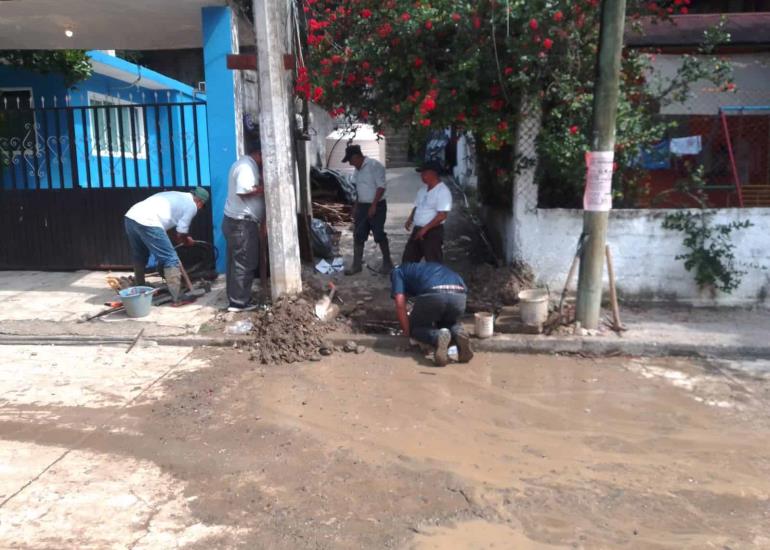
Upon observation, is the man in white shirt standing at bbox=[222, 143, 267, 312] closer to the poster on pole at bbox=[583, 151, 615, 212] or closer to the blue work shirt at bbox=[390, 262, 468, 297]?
the blue work shirt at bbox=[390, 262, 468, 297]

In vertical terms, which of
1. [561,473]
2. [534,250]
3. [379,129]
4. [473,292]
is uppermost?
[379,129]

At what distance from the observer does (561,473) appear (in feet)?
12.9

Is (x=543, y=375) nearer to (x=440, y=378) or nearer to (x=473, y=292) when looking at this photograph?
(x=440, y=378)

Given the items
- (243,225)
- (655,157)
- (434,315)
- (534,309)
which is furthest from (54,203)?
(655,157)

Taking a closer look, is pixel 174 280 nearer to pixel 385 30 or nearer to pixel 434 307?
pixel 434 307

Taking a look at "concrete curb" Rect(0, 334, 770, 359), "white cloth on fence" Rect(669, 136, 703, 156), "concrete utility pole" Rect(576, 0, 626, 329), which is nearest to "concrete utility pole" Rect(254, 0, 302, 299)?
"concrete curb" Rect(0, 334, 770, 359)

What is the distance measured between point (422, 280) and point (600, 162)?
6.82ft

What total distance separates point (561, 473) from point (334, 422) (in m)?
1.66

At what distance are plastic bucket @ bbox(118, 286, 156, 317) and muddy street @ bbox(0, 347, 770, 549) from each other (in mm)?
1130

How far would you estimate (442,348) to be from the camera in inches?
227

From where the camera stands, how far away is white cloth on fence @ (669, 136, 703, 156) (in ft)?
27.3

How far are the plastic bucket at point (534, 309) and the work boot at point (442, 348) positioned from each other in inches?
41.6

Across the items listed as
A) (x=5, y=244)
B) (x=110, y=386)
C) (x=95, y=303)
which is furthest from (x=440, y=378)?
(x=5, y=244)

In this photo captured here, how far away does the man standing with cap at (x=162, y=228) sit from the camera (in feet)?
24.2
